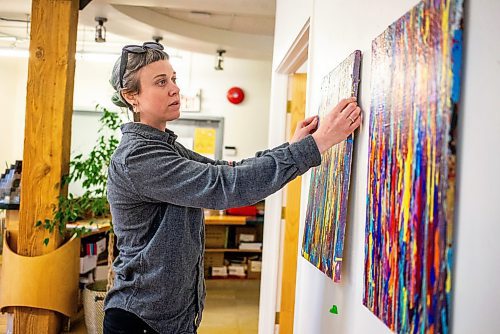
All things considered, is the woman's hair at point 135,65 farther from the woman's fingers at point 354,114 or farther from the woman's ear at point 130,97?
the woman's fingers at point 354,114

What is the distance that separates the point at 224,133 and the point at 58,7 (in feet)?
9.95

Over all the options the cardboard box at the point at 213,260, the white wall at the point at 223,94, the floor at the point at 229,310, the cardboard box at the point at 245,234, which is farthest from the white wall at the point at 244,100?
the floor at the point at 229,310

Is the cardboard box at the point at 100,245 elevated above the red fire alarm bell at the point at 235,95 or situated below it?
below

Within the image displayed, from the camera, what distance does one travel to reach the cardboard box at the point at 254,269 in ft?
18.1

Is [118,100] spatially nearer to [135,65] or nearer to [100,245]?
[135,65]

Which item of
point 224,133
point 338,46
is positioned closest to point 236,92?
point 224,133

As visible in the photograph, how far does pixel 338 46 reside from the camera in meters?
1.59

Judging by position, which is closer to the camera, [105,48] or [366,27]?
[366,27]

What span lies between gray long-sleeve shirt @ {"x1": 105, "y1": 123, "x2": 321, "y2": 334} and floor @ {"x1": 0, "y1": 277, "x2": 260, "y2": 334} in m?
2.62

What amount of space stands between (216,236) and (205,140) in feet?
4.41

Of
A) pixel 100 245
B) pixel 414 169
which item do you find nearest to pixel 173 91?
pixel 414 169

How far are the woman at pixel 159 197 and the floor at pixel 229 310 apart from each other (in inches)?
103

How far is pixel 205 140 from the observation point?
621cm

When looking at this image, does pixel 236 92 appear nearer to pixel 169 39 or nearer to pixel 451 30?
pixel 169 39
